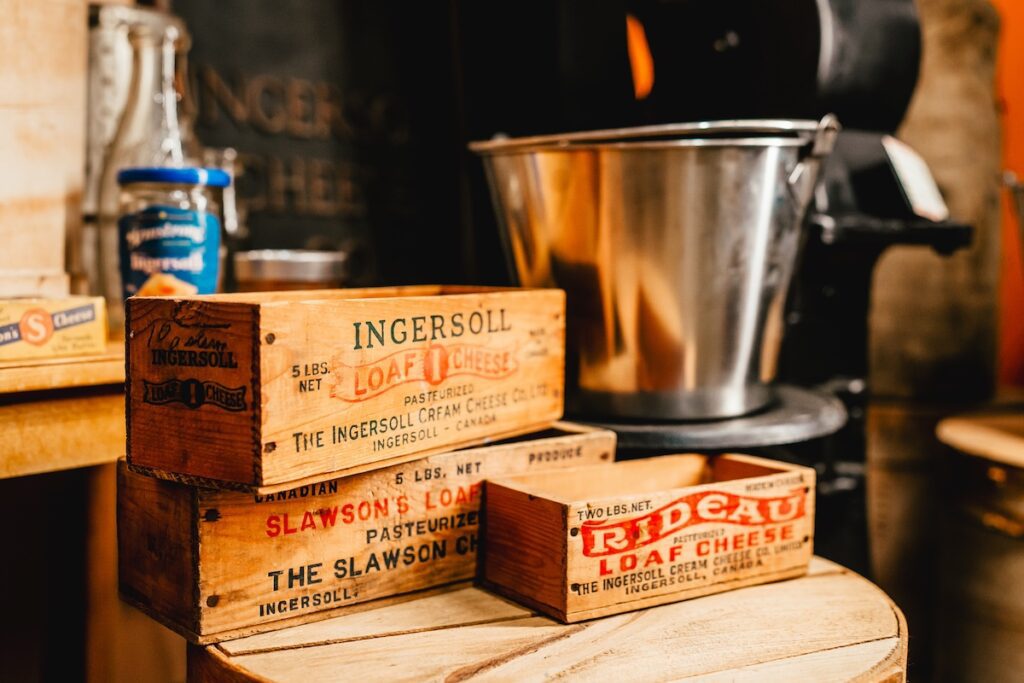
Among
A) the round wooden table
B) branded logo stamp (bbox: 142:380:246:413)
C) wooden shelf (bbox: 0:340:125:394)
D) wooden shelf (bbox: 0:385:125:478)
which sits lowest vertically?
the round wooden table

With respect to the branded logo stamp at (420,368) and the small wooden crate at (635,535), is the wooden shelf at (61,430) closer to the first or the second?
the branded logo stamp at (420,368)

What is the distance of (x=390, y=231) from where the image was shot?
8.34ft

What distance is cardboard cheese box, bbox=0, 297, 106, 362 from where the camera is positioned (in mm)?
1120

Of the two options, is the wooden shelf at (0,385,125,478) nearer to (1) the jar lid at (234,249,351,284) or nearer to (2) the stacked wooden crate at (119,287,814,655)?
(2) the stacked wooden crate at (119,287,814,655)

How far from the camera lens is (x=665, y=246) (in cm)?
117

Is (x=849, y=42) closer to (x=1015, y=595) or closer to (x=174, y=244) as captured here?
(x=1015, y=595)

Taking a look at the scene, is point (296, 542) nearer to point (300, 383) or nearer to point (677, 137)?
point (300, 383)

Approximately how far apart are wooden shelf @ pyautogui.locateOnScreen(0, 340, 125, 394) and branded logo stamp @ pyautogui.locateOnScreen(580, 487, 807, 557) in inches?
25.6

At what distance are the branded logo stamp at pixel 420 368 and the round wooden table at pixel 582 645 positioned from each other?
245 mm

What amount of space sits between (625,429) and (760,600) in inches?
11.0

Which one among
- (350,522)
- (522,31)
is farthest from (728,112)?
(350,522)

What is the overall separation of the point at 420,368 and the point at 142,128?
82 cm

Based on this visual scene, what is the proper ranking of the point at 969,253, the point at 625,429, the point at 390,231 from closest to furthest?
the point at 625,429, the point at 969,253, the point at 390,231

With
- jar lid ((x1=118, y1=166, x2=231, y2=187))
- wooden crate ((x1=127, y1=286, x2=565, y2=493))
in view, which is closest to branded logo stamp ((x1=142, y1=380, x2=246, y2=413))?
wooden crate ((x1=127, y1=286, x2=565, y2=493))
